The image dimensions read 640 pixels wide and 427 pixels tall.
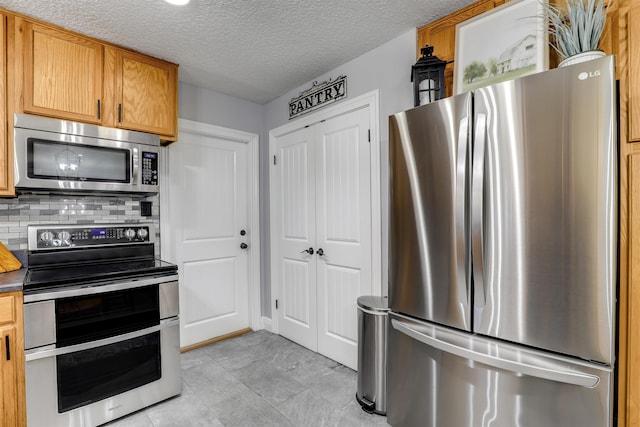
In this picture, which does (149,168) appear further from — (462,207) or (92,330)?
(462,207)

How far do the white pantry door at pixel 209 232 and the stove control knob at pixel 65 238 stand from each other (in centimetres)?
76

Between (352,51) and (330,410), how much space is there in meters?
2.54

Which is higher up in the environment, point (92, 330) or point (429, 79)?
point (429, 79)

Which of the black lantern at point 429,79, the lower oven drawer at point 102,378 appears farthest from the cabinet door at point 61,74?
the black lantern at point 429,79

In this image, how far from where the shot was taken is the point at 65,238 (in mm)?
2232

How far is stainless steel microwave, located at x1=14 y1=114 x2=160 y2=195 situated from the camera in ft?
6.33

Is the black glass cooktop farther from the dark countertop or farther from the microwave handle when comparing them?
the microwave handle

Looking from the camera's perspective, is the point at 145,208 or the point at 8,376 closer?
the point at 8,376

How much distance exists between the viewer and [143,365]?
6.69 ft

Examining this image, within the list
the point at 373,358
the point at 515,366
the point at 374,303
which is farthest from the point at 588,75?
the point at 373,358

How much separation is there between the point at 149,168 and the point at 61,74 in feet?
2.51

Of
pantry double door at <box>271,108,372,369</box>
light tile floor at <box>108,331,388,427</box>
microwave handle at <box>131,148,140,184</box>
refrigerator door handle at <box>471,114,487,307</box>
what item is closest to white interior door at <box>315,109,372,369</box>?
pantry double door at <box>271,108,372,369</box>

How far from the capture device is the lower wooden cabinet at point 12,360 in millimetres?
1620

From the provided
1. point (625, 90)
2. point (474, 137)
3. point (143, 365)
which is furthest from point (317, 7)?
point (143, 365)
